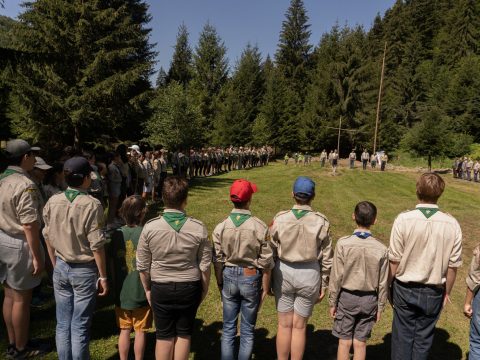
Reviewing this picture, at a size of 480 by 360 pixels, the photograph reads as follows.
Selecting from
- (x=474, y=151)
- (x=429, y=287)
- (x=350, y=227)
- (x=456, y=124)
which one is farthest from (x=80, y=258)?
(x=456, y=124)

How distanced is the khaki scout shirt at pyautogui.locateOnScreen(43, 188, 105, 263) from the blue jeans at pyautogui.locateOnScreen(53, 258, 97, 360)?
113 mm

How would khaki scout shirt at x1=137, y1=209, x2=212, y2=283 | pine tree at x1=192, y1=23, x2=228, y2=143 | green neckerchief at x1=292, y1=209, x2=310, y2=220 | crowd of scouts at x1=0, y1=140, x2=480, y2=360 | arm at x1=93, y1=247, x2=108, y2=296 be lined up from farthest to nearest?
pine tree at x1=192, y1=23, x2=228, y2=143 → green neckerchief at x1=292, y1=209, x2=310, y2=220 → arm at x1=93, y1=247, x2=108, y2=296 → crowd of scouts at x1=0, y1=140, x2=480, y2=360 → khaki scout shirt at x1=137, y1=209, x2=212, y2=283

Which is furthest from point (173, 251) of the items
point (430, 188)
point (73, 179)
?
point (430, 188)

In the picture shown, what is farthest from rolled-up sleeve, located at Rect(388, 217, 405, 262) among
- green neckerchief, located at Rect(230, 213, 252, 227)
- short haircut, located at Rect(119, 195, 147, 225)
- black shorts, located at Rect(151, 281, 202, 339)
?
short haircut, located at Rect(119, 195, 147, 225)

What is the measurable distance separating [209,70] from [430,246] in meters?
46.4

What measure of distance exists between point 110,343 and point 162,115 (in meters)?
26.4

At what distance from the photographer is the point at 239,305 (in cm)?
370

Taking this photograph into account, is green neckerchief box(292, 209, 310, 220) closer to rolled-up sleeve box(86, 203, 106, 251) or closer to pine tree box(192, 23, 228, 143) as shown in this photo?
rolled-up sleeve box(86, 203, 106, 251)

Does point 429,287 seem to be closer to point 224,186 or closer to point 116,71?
point 224,186

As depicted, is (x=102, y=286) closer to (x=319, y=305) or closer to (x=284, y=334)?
(x=284, y=334)

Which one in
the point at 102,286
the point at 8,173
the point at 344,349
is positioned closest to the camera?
the point at 102,286

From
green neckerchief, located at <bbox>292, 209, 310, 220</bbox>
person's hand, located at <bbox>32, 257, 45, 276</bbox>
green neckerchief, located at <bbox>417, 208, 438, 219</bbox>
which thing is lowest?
person's hand, located at <bbox>32, 257, 45, 276</bbox>

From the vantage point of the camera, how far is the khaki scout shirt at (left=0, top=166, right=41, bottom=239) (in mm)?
3562

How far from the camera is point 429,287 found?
348 cm
